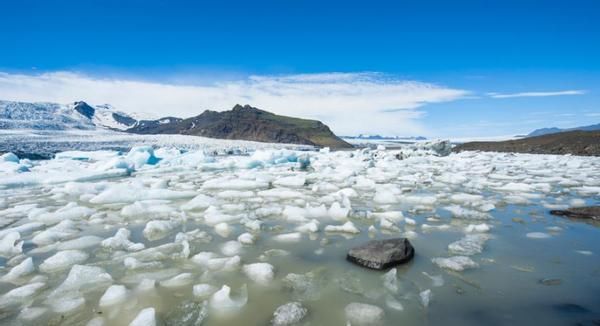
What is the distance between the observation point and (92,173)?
998 cm

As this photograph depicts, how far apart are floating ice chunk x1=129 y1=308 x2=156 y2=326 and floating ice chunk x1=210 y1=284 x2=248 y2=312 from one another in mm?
366

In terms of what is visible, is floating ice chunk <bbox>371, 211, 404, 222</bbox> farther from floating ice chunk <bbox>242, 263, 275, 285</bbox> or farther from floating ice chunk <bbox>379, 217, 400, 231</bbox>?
floating ice chunk <bbox>242, 263, 275, 285</bbox>

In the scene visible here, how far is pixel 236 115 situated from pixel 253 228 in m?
125

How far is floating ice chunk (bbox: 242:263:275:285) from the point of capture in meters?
2.61

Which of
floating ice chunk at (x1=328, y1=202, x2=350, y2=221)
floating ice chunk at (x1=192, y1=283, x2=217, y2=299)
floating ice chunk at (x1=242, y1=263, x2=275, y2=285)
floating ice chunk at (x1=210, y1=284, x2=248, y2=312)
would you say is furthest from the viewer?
floating ice chunk at (x1=328, y1=202, x2=350, y2=221)

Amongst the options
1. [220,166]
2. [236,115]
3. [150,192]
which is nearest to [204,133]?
[236,115]

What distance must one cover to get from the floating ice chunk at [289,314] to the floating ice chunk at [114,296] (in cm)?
107

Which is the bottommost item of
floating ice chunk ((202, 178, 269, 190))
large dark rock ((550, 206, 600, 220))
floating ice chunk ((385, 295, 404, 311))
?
floating ice chunk ((202, 178, 269, 190))

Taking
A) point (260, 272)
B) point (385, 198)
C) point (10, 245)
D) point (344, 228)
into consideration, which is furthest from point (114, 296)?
point (385, 198)

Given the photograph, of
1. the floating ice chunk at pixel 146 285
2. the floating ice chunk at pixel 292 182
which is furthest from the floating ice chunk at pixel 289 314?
the floating ice chunk at pixel 292 182

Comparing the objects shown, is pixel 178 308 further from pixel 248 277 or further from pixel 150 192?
pixel 150 192

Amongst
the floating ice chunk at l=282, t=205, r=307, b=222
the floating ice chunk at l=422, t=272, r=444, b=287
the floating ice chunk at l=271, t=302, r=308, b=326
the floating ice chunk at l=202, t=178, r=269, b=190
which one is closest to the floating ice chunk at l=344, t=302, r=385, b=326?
the floating ice chunk at l=271, t=302, r=308, b=326

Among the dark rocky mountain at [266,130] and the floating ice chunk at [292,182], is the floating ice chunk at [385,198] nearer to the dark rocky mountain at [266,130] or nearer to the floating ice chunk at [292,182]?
the floating ice chunk at [292,182]

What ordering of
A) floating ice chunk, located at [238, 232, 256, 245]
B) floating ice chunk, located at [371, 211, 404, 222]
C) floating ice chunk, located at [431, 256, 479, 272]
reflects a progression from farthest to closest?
floating ice chunk, located at [371, 211, 404, 222], floating ice chunk, located at [238, 232, 256, 245], floating ice chunk, located at [431, 256, 479, 272]
